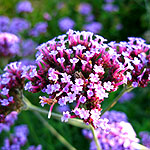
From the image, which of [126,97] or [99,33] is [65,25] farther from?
[126,97]

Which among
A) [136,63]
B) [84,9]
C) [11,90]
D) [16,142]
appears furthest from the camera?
[84,9]

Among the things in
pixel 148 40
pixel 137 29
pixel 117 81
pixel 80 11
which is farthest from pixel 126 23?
pixel 117 81

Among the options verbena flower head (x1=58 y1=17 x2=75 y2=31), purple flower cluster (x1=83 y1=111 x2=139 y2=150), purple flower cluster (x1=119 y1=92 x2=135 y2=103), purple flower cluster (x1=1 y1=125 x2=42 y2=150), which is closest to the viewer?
purple flower cluster (x1=83 y1=111 x2=139 y2=150)

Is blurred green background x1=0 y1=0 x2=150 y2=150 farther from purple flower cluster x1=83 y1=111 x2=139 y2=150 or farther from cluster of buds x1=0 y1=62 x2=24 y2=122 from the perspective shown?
cluster of buds x1=0 y1=62 x2=24 y2=122

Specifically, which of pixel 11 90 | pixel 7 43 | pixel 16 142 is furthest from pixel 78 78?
pixel 7 43

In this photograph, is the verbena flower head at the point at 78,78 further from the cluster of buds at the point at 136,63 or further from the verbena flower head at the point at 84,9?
the verbena flower head at the point at 84,9

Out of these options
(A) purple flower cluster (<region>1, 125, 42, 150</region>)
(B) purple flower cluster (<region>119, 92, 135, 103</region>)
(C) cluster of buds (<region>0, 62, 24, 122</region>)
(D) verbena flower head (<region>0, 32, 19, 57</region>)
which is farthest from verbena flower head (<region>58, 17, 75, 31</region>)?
(C) cluster of buds (<region>0, 62, 24, 122</region>)
